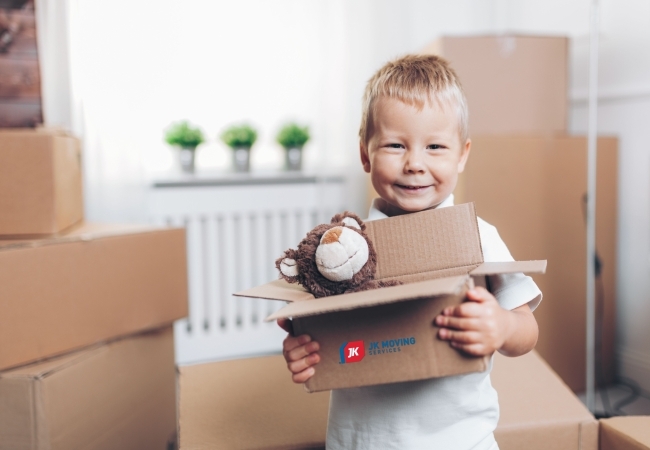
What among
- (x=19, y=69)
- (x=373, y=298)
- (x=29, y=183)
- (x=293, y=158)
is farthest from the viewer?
(x=293, y=158)

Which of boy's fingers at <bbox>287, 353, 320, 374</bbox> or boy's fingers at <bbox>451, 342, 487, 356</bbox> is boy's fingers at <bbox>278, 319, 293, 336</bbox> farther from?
boy's fingers at <bbox>451, 342, 487, 356</bbox>

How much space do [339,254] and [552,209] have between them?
1105 mm

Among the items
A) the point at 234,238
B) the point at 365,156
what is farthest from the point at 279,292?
the point at 234,238

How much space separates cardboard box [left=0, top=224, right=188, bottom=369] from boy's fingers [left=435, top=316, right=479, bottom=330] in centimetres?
75

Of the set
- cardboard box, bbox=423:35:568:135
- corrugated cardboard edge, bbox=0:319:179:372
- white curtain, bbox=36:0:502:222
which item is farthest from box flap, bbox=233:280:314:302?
white curtain, bbox=36:0:502:222

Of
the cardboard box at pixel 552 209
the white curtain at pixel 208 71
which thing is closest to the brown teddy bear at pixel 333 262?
the cardboard box at pixel 552 209

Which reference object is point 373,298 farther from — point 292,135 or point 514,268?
point 292,135

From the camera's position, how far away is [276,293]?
1.98ft

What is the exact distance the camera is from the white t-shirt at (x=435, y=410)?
0.68m

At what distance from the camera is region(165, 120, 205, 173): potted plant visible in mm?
1861

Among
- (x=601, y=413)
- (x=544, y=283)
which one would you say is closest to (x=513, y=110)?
(x=544, y=283)

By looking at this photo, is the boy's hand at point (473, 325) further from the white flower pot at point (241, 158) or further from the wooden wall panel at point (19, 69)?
the wooden wall panel at point (19, 69)

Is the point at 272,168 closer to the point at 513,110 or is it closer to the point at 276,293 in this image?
the point at 513,110

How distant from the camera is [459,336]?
21.4 inches
